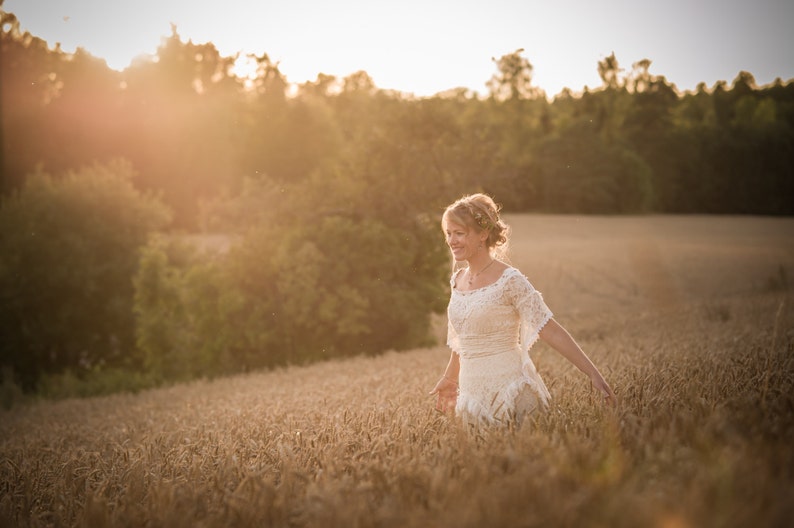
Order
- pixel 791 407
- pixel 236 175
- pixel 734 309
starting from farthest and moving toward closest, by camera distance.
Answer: pixel 236 175
pixel 734 309
pixel 791 407

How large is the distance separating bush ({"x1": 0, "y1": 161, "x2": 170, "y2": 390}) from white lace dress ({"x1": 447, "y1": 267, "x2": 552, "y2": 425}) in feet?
78.6

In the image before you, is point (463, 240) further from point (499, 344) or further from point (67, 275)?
point (67, 275)

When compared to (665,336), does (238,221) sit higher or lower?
higher

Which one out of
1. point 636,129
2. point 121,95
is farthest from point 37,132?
point 636,129

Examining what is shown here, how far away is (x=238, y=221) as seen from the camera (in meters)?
21.0

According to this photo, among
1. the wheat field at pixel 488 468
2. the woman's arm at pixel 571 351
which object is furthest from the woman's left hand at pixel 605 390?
the wheat field at pixel 488 468

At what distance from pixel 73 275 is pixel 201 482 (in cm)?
2535

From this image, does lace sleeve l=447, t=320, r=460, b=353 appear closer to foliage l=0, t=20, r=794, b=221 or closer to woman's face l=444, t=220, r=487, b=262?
woman's face l=444, t=220, r=487, b=262

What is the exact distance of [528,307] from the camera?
4.07 m

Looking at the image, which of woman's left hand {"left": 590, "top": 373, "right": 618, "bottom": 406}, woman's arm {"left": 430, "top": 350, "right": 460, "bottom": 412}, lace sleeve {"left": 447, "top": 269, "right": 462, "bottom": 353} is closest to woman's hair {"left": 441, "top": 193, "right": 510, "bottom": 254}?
lace sleeve {"left": 447, "top": 269, "right": 462, "bottom": 353}

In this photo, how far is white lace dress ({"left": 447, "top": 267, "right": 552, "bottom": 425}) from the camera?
13.3 feet

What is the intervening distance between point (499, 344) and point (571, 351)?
65 centimetres

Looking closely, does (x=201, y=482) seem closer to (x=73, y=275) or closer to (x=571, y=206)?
(x=73, y=275)

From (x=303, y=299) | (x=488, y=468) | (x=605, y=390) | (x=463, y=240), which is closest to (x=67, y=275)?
(x=303, y=299)
